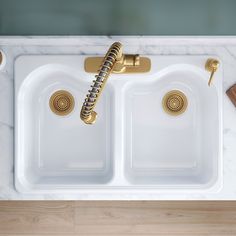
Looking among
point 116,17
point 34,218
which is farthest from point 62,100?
point 34,218

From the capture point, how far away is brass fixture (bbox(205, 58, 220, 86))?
132 cm

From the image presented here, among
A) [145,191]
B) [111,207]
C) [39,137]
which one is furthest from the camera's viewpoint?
[111,207]

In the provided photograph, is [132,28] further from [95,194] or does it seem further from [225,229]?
[225,229]

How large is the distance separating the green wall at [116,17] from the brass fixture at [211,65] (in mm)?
118

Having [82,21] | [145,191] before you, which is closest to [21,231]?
[145,191]

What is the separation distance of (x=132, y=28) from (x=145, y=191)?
0.59 m

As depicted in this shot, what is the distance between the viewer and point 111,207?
158cm

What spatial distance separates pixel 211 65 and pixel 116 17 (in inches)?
15.1

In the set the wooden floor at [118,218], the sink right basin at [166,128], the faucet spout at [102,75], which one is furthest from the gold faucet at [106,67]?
the wooden floor at [118,218]

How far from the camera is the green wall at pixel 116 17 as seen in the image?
138cm

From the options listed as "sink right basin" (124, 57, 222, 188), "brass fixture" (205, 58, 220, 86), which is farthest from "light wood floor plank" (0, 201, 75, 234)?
"brass fixture" (205, 58, 220, 86)

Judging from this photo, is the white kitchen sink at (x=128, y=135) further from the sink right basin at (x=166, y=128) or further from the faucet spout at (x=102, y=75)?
the faucet spout at (x=102, y=75)

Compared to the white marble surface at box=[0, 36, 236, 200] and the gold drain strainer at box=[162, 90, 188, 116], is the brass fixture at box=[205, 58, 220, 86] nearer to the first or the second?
the white marble surface at box=[0, 36, 236, 200]

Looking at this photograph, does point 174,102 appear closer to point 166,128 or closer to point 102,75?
point 166,128
